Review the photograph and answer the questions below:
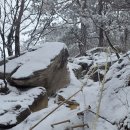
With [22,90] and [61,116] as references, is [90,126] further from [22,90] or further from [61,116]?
[22,90]

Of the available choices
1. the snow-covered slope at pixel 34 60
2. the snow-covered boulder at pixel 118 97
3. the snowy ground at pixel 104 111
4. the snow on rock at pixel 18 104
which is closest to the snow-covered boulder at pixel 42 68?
the snow-covered slope at pixel 34 60

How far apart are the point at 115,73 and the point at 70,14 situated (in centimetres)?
1396

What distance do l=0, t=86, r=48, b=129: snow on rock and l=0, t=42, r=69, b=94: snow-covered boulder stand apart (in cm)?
32

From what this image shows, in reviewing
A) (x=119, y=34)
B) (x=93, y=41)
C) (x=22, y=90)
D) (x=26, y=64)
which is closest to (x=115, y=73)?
(x=22, y=90)

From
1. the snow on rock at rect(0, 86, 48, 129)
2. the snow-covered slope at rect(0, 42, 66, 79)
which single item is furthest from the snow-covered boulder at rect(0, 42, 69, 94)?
the snow on rock at rect(0, 86, 48, 129)

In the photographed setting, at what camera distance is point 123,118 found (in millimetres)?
3582

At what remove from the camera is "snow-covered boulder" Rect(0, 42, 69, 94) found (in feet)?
24.2

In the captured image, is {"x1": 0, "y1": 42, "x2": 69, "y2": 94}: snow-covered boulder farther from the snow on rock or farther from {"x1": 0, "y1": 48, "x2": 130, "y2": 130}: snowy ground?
{"x1": 0, "y1": 48, "x2": 130, "y2": 130}: snowy ground

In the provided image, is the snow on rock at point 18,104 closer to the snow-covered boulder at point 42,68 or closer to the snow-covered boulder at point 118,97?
the snow-covered boulder at point 42,68

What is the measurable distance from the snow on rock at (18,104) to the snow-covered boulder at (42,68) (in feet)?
1.04

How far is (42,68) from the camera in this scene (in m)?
7.63

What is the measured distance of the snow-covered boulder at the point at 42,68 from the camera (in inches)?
290

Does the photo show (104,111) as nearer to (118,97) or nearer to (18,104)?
(118,97)

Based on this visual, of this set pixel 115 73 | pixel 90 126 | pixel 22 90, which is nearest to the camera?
pixel 90 126
